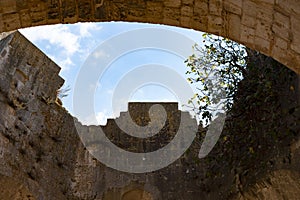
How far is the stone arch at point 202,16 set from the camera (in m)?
2.92

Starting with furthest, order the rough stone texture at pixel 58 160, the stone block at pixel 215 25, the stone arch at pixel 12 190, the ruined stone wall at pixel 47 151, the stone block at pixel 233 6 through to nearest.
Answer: the ruined stone wall at pixel 47 151 < the rough stone texture at pixel 58 160 < the stone arch at pixel 12 190 < the stone block at pixel 215 25 < the stone block at pixel 233 6

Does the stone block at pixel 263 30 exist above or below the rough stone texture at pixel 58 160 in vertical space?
below

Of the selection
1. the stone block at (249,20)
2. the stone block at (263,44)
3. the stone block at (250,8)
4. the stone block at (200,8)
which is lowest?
the stone block at (263,44)

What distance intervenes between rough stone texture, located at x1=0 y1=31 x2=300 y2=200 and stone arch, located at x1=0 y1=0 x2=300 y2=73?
308cm

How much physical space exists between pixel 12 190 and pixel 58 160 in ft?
6.22

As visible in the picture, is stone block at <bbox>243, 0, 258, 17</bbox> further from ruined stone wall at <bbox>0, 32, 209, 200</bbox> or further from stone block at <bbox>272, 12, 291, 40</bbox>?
ruined stone wall at <bbox>0, 32, 209, 200</bbox>

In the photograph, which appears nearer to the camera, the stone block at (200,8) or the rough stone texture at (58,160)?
the stone block at (200,8)

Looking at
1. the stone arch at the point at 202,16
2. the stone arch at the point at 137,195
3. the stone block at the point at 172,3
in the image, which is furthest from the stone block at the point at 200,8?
the stone arch at the point at 137,195

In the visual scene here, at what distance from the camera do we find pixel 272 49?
2.99 meters

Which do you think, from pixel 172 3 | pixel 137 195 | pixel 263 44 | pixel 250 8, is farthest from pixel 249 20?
pixel 137 195

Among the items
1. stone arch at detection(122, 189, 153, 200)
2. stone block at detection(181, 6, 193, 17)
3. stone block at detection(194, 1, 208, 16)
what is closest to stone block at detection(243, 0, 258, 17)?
stone block at detection(194, 1, 208, 16)

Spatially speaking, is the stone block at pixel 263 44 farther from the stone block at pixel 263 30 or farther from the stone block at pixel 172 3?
the stone block at pixel 172 3

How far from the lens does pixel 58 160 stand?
9078 mm

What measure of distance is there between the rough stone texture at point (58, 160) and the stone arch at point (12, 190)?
0.6 inches
